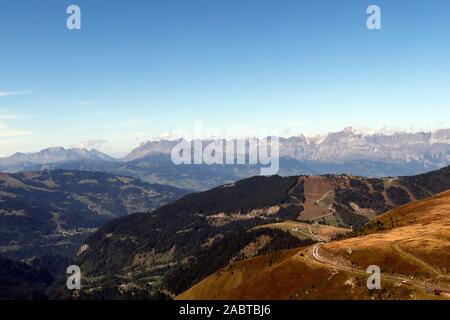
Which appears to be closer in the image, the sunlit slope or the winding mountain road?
the winding mountain road

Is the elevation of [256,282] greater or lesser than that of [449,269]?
lesser

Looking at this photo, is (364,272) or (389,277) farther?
(364,272)

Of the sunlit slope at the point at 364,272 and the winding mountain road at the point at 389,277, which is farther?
the sunlit slope at the point at 364,272

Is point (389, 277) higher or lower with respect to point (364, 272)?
higher
